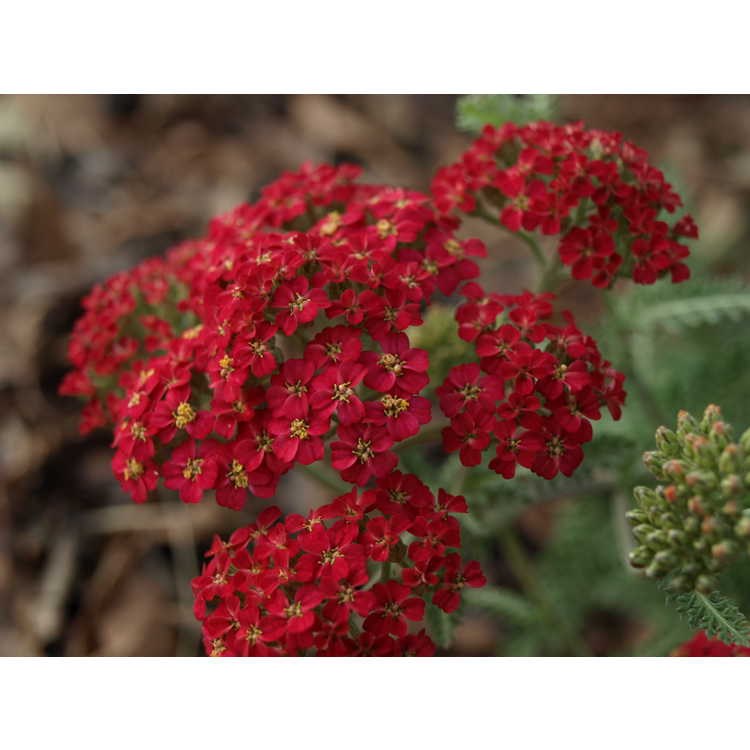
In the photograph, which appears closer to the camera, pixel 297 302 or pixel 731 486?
pixel 731 486

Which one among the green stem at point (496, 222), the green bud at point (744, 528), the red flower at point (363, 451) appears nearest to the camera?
the green bud at point (744, 528)

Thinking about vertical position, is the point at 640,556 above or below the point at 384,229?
below

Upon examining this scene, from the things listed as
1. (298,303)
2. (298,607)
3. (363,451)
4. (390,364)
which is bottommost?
(298,607)

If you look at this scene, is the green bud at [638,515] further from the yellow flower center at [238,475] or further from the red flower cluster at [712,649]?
the yellow flower center at [238,475]

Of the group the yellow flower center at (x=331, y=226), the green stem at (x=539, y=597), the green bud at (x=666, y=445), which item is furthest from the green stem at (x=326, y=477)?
the green bud at (x=666, y=445)

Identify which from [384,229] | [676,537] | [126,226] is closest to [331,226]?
[384,229]

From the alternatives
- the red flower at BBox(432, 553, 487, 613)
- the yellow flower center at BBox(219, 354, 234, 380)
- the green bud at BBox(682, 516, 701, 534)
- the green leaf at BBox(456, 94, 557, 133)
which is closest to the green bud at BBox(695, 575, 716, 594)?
the green bud at BBox(682, 516, 701, 534)

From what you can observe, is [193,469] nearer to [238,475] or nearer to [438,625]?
[238,475]
